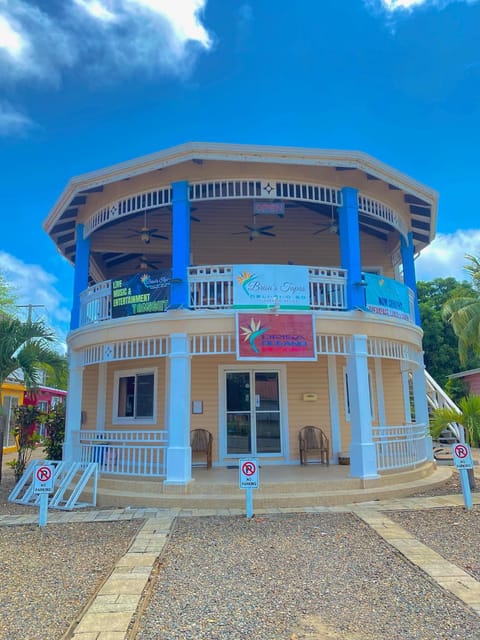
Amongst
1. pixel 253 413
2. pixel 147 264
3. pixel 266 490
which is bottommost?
pixel 266 490

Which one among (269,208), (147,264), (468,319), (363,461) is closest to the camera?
(363,461)

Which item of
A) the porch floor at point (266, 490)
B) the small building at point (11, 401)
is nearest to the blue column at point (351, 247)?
the porch floor at point (266, 490)

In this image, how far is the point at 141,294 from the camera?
9023 mm

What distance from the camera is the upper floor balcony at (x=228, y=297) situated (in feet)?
28.2

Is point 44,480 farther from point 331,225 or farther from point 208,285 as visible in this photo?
point 331,225

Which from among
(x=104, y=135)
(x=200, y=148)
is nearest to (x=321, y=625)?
(x=200, y=148)

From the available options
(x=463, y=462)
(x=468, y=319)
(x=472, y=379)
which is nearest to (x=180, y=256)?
(x=463, y=462)

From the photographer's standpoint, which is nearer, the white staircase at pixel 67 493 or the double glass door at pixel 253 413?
the white staircase at pixel 67 493

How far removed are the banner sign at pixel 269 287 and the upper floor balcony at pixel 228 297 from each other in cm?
2

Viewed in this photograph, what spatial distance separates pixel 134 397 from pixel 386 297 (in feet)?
21.9

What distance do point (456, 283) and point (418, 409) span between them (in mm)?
24801

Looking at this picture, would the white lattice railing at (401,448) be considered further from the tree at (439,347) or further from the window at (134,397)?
the tree at (439,347)

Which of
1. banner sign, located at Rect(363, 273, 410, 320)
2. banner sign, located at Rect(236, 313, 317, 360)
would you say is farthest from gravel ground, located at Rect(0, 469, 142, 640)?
banner sign, located at Rect(363, 273, 410, 320)

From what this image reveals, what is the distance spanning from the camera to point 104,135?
1997 centimetres
